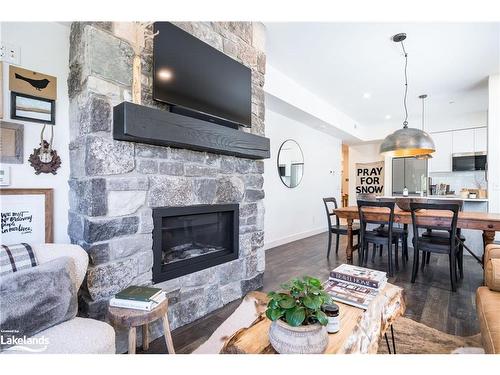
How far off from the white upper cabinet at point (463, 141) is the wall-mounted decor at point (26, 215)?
7.29 m

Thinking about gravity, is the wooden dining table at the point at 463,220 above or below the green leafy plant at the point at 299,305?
above

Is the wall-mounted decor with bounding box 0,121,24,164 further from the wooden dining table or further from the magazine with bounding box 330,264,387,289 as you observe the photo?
the wooden dining table

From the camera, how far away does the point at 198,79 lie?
7.11 feet

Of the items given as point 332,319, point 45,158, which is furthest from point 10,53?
point 332,319

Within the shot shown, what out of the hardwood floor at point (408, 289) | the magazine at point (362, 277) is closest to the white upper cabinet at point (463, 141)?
the hardwood floor at point (408, 289)

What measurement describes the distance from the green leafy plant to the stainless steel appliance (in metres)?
6.40

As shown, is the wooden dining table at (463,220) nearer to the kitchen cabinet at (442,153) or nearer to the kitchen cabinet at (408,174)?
the kitchen cabinet at (442,153)

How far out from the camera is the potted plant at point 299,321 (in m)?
0.98

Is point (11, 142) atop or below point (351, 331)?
atop

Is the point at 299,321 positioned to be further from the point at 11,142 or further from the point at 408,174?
the point at 408,174

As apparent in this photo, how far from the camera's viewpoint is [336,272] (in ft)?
5.55

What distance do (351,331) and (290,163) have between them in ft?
13.1
